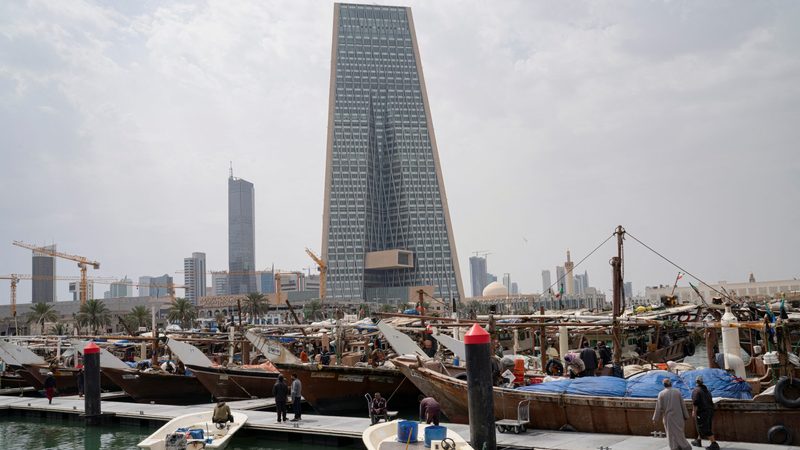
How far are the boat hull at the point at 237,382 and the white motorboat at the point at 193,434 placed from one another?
25.9 ft

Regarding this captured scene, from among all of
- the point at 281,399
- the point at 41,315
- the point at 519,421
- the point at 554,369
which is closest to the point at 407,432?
the point at 519,421

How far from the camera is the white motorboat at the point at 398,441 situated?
15156 mm

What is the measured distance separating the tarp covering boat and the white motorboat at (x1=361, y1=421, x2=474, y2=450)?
374 centimetres

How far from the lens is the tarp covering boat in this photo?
16.6 m

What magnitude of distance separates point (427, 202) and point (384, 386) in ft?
435

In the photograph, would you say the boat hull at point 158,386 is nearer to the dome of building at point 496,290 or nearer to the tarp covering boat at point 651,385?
the tarp covering boat at point 651,385

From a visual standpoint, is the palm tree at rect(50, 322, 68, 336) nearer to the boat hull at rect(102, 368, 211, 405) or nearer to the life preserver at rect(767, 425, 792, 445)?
the boat hull at rect(102, 368, 211, 405)

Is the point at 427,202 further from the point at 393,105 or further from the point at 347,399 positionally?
the point at 347,399

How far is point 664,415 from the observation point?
Result: 14.1m

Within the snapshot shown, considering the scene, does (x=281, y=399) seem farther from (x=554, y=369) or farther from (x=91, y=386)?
(x=554, y=369)

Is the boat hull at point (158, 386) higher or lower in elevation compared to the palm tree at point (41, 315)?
lower

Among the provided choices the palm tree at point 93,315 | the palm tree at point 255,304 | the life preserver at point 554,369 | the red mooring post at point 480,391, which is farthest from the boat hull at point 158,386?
the palm tree at point 255,304

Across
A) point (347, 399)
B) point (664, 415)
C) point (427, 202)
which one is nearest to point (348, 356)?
point (347, 399)

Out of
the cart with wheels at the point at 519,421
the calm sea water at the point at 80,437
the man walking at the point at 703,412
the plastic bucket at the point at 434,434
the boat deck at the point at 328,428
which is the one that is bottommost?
the calm sea water at the point at 80,437
